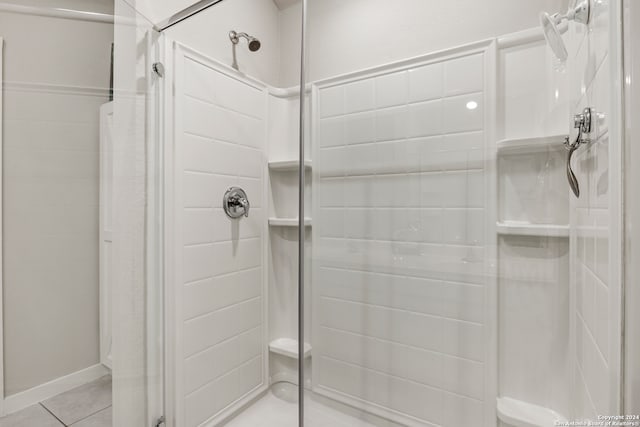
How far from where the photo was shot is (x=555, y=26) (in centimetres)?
78

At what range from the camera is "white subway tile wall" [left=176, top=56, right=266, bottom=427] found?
1.18m

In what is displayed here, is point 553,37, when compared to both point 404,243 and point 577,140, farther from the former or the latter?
point 404,243

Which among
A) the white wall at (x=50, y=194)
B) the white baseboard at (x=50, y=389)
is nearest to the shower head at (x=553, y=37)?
the white wall at (x=50, y=194)

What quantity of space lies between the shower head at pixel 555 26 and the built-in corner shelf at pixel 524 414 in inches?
35.2

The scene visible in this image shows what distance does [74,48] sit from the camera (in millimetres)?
966

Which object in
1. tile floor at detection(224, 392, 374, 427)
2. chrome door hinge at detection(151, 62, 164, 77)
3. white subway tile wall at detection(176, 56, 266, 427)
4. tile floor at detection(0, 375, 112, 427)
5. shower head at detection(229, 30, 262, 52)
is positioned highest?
shower head at detection(229, 30, 262, 52)

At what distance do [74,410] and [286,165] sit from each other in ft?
3.33

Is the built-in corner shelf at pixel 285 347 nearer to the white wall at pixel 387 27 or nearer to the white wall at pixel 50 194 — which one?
the white wall at pixel 50 194

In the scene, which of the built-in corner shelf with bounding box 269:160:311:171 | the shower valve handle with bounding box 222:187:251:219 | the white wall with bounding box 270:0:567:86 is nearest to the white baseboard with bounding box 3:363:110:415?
the shower valve handle with bounding box 222:187:251:219

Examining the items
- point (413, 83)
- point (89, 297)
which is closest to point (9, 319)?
point (89, 297)

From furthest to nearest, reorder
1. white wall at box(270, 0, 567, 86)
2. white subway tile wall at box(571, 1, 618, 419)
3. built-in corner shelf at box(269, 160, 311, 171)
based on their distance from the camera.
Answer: built-in corner shelf at box(269, 160, 311, 171) → white wall at box(270, 0, 567, 86) → white subway tile wall at box(571, 1, 618, 419)

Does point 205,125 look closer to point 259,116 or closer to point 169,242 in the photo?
point 259,116

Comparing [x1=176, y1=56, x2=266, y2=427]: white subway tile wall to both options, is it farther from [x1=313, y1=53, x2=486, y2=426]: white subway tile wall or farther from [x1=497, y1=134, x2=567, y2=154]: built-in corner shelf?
[x1=497, y1=134, x2=567, y2=154]: built-in corner shelf

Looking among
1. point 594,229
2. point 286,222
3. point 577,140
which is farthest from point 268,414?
point 577,140
